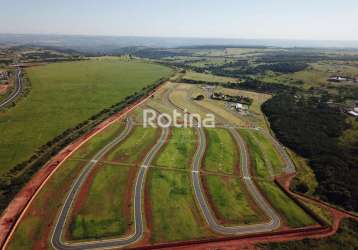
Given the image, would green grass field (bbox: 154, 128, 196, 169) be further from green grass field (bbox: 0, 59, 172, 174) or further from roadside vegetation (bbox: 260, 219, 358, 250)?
green grass field (bbox: 0, 59, 172, 174)

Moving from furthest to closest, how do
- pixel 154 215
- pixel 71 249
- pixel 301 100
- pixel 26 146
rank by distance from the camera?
pixel 301 100 < pixel 26 146 < pixel 154 215 < pixel 71 249

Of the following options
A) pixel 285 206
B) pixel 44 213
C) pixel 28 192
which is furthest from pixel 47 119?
pixel 285 206

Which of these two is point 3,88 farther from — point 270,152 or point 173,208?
point 270,152

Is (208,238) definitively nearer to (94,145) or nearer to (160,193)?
(160,193)

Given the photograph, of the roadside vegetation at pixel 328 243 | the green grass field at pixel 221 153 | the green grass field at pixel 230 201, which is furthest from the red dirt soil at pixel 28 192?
the roadside vegetation at pixel 328 243

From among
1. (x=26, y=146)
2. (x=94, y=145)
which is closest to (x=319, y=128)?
(x=94, y=145)

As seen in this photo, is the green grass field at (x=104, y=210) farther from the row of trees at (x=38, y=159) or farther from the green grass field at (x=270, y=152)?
the green grass field at (x=270, y=152)

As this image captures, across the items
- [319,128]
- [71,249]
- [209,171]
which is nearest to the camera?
[71,249]
